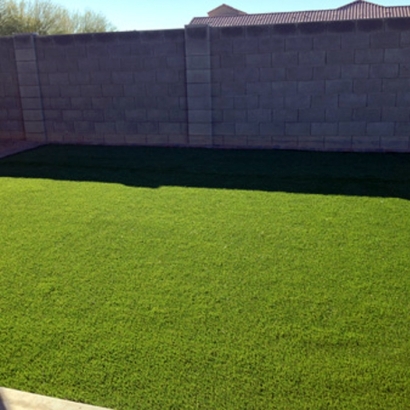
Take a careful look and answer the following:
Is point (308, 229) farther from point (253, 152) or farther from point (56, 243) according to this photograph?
point (253, 152)

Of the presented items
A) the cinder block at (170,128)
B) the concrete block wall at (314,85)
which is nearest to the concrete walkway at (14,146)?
the cinder block at (170,128)

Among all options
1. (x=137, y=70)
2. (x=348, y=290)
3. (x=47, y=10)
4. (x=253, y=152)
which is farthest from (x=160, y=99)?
(x=47, y=10)

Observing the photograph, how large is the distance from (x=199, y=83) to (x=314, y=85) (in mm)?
2184

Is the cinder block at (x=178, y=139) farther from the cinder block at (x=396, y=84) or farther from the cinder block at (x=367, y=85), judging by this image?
the cinder block at (x=396, y=84)

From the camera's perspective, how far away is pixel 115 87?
8.72m

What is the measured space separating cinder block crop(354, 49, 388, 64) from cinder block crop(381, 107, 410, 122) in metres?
0.86

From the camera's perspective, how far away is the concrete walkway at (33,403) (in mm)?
2029

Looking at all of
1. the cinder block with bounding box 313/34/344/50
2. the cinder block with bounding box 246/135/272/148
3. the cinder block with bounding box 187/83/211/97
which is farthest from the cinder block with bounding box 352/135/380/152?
the cinder block with bounding box 187/83/211/97

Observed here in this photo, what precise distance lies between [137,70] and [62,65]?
5.79 feet

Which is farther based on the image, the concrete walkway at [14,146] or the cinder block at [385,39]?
the concrete walkway at [14,146]

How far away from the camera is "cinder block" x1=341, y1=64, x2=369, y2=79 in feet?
24.1

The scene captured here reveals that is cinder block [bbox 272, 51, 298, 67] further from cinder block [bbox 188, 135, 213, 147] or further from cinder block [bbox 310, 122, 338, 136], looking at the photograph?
cinder block [bbox 188, 135, 213, 147]

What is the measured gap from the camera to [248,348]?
244cm

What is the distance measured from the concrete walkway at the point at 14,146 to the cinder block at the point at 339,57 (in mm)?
6222
